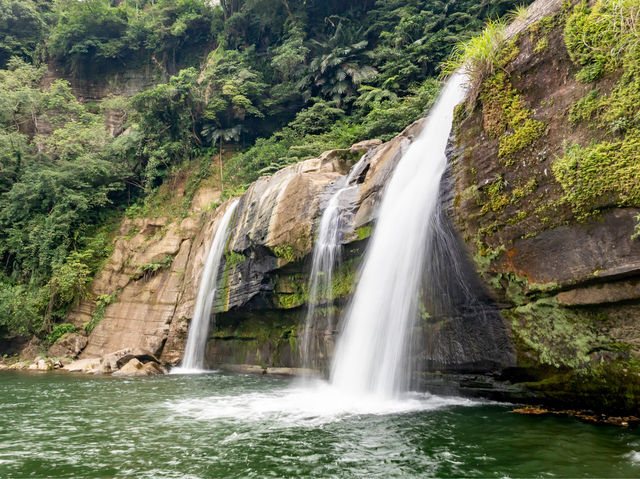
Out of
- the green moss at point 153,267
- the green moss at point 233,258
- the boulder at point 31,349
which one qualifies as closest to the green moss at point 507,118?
the green moss at point 233,258

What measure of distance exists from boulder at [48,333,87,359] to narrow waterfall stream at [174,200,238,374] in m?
5.42

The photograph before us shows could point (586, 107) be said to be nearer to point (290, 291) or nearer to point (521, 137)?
point (521, 137)

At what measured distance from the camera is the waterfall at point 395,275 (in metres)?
7.33

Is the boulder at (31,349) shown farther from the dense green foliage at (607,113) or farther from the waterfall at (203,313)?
the dense green foliage at (607,113)

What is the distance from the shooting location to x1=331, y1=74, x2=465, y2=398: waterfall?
7325 mm

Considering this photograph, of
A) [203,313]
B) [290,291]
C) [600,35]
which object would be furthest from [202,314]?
[600,35]

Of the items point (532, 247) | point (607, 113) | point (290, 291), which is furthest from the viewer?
point (290, 291)

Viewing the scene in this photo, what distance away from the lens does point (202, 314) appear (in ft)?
48.7

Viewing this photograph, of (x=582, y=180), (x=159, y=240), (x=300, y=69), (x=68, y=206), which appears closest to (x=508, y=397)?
(x=582, y=180)

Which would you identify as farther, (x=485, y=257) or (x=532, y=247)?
(x=485, y=257)

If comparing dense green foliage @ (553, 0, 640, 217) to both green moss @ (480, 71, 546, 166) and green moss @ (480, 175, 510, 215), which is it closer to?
green moss @ (480, 71, 546, 166)

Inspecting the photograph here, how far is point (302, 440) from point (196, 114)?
2313 cm

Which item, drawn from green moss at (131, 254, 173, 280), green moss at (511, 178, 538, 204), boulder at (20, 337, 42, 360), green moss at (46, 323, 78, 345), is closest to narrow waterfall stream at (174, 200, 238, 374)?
green moss at (131, 254, 173, 280)

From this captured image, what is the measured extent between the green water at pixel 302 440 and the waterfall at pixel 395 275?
71 cm
